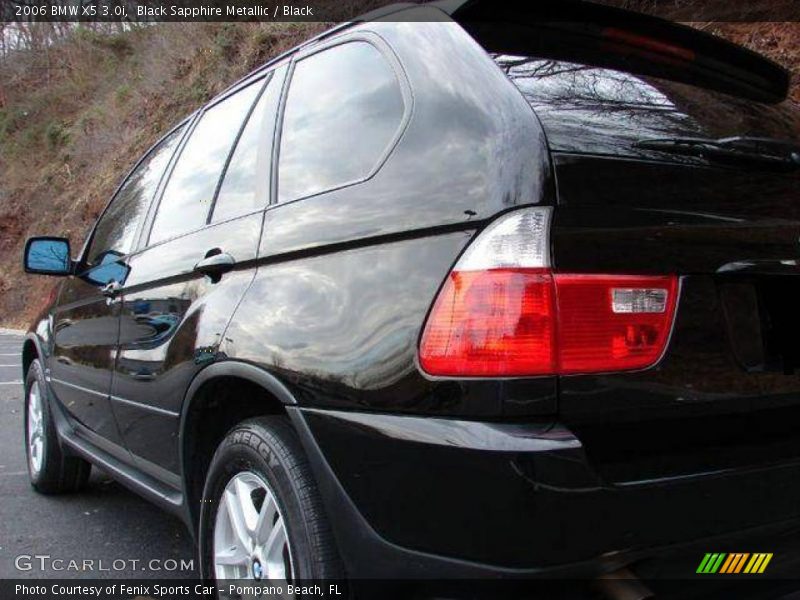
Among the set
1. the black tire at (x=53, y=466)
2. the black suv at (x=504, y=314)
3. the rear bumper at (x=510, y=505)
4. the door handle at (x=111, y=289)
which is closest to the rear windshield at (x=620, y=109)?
the black suv at (x=504, y=314)

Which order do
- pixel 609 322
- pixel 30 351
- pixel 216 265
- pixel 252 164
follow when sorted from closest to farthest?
pixel 609 322
pixel 216 265
pixel 252 164
pixel 30 351

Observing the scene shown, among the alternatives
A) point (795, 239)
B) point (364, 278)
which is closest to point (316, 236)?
point (364, 278)

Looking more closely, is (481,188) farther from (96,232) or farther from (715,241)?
(96,232)

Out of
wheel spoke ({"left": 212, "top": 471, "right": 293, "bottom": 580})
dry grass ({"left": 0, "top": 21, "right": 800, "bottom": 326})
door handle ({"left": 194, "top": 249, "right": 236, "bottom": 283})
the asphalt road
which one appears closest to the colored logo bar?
wheel spoke ({"left": 212, "top": 471, "right": 293, "bottom": 580})

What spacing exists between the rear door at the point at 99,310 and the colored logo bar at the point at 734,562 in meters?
2.36

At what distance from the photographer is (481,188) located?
1.56m

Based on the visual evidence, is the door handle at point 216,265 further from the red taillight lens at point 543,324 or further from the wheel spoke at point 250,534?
the red taillight lens at point 543,324

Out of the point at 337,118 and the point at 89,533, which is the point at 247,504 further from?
the point at 89,533

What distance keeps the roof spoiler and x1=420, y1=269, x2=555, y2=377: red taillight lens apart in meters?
0.69

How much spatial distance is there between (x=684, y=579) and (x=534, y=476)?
18.4 inches

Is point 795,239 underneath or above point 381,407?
above

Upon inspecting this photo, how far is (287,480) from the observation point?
1.80m

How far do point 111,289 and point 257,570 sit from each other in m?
1.69

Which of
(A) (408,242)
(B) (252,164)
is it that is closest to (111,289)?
(B) (252,164)
